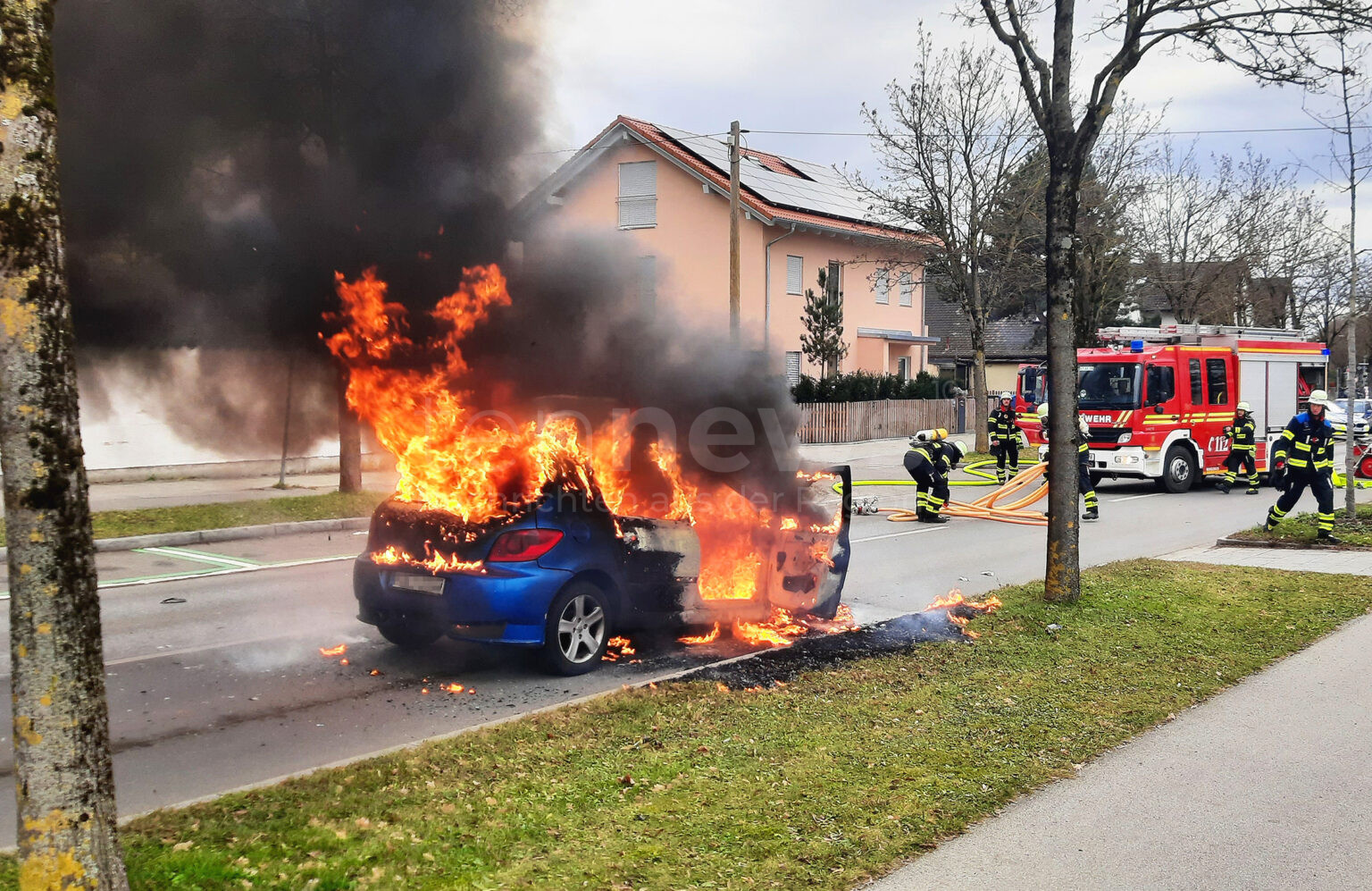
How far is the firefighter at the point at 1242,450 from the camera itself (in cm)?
1725

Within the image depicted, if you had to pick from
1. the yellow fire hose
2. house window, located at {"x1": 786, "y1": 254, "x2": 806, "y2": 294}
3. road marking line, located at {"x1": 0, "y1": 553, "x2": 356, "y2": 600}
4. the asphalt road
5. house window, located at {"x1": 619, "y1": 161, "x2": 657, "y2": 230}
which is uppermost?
house window, located at {"x1": 619, "y1": 161, "x2": 657, "y2": 230}

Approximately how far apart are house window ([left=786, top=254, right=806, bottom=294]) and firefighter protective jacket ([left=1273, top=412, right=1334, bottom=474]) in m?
18.4

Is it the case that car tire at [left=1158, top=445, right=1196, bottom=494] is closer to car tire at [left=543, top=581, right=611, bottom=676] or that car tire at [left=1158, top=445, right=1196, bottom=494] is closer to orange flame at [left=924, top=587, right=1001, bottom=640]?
orange flame at [left=924, top=587, right=1001, bottom=640]

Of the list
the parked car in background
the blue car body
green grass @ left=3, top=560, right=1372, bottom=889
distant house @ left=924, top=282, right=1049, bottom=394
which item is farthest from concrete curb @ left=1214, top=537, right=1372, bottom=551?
distant house @ left=924, top=282, right=1049, bottom=394

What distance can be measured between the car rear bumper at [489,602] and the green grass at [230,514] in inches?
267

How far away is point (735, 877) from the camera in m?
3.57

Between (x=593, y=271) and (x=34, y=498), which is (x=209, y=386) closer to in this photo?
(x=593, y=271)

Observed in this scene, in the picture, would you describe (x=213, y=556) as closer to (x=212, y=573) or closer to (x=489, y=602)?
(x=212, y=573)

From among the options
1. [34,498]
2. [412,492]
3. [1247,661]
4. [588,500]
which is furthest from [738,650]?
[34,498]

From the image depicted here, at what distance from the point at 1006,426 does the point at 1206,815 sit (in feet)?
47.1

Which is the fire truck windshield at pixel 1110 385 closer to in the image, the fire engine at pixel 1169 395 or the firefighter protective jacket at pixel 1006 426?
the fire engine at pixel 1169 395

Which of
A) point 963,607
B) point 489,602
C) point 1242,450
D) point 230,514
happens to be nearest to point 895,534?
point 963,607

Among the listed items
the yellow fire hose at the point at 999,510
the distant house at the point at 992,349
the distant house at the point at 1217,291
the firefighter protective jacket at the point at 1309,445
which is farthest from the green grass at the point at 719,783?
the distant house at the point at 992,349

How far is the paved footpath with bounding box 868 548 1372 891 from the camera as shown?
371 centimetres
